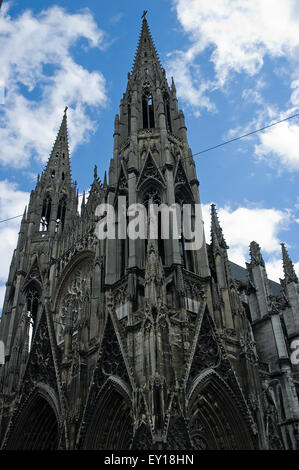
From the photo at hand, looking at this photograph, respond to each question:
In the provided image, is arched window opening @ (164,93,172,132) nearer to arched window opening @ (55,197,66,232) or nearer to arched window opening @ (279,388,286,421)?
arched window opening @ (55,197,66,232)

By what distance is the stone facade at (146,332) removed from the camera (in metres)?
17.4

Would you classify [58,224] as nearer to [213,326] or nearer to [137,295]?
[137,295]

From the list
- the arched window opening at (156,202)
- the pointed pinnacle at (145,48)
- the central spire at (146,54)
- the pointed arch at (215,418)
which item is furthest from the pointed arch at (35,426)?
the pointed pinnacle at (145,48)

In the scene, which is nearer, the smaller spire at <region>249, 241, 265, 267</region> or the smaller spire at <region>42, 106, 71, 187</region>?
the smaller spire at <region>249, 241, 265, 267</region>

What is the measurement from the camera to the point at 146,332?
17422 mm

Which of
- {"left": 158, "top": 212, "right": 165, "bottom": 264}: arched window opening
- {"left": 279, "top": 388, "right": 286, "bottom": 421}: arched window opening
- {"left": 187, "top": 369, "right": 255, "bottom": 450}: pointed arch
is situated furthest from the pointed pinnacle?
{"left": 279, "top": 388, "right": 286, "bottom": 421}: arched window opening

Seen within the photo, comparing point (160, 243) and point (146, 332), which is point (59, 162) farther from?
point (146, 332)

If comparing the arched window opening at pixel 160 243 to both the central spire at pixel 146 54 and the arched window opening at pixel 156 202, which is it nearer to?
the arched window opening at pixel 156 202

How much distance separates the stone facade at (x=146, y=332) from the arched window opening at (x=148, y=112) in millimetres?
99

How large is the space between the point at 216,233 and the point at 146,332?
842 centimetres

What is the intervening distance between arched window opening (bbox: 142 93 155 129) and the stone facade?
99mm

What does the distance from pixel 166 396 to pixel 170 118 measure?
1874 cm

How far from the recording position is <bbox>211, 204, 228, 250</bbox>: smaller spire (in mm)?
23328

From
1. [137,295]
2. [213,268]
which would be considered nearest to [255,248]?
[213,268]
